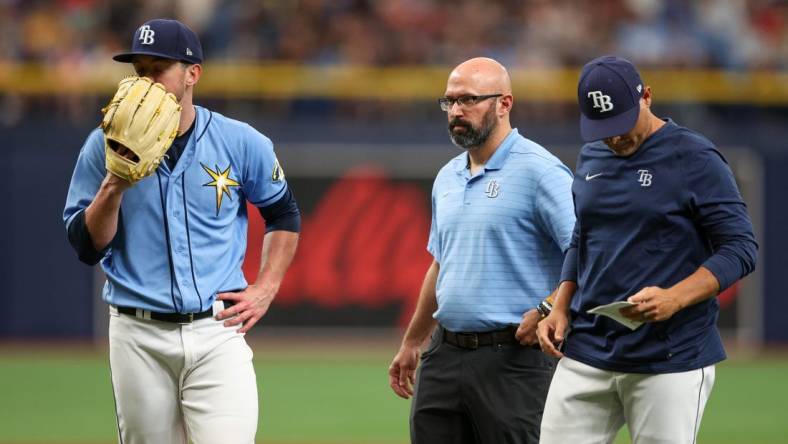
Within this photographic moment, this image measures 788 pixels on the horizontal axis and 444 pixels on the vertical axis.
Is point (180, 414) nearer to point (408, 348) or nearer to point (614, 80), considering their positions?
point (408, 348)

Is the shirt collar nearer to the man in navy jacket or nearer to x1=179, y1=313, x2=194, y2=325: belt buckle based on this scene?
the man in navy jacket

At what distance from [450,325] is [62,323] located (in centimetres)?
1013

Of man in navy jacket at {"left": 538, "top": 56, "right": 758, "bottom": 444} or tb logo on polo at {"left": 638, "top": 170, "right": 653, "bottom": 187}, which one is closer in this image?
man in navy jacket at {"left": 538, "top": 56, "right": 758, "bottom": 444}

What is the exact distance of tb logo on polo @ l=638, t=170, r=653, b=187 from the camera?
16.1ft

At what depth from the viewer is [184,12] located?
16.5m

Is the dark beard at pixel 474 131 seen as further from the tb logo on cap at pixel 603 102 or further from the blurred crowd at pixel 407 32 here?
the blurred crowd at pixel 407 32

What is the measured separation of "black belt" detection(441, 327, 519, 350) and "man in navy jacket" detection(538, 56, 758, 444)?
0.57 metres

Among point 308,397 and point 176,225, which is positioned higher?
point 176,225

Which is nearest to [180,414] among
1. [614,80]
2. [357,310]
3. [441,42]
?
[614,80]

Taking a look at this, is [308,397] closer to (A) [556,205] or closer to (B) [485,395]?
(B) [485,395]

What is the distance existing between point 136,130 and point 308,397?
7.12 meters

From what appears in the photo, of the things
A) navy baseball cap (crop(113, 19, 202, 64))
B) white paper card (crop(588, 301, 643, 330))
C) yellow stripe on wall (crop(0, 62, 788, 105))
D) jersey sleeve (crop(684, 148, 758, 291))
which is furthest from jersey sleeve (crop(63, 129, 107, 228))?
yellow stripe on wall (crop(0, 62, 788, 105))

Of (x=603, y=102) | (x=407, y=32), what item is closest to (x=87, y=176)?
(x=603, y=102)

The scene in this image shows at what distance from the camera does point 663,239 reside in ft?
16.1
